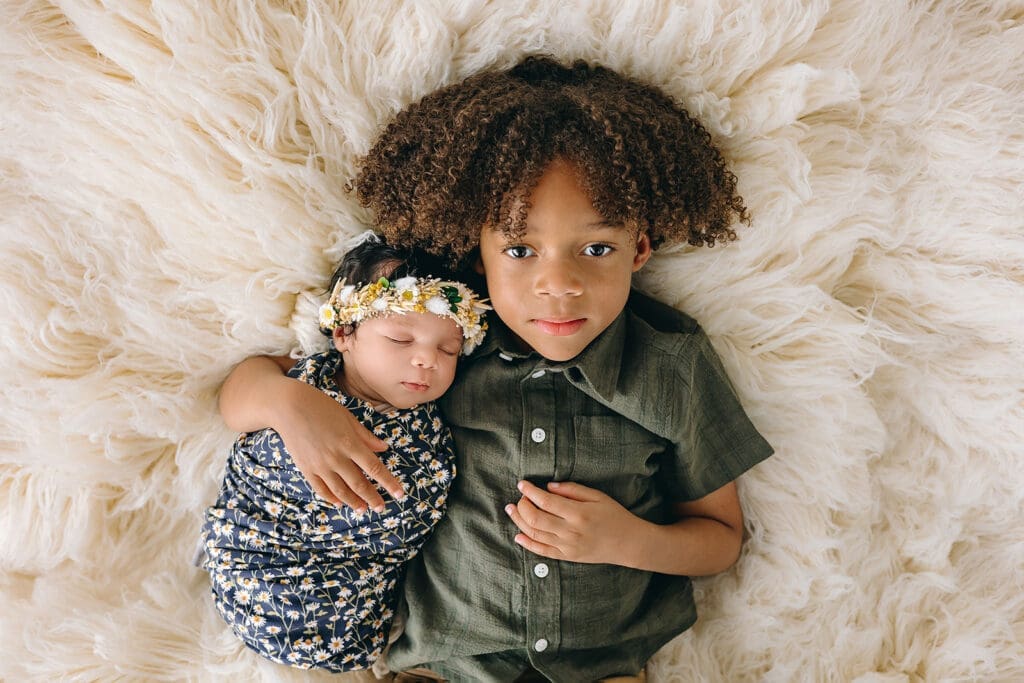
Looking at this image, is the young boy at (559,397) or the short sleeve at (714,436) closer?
the young boy at (559,397)

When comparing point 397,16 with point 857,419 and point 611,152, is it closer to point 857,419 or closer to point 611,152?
point 611,152

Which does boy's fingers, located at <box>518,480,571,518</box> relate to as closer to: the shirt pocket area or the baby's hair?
the shirt pocket area

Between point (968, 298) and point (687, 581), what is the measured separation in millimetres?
693

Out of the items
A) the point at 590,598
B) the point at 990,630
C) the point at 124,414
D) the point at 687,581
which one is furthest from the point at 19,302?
the point at 990,630

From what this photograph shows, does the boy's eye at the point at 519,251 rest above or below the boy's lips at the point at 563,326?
above

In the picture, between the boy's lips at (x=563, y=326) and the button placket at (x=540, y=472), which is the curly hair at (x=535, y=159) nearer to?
the boy's lips at (x=563, y=326)

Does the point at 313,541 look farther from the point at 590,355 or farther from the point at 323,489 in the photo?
the point at 590,355

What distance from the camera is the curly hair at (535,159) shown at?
42.7 inches

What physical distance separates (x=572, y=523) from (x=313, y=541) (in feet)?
1.38

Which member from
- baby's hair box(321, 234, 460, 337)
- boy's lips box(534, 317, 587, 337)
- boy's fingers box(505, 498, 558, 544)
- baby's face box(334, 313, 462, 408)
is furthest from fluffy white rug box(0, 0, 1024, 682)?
boy's fingers box(505, 498, 558, 544)

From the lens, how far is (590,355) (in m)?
1.23

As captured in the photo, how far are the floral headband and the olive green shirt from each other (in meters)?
0.09

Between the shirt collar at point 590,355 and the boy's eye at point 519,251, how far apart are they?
190 millimetres

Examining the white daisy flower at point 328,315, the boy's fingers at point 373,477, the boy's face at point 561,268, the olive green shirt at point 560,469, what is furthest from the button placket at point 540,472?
the white daisy flower at point 328,315
